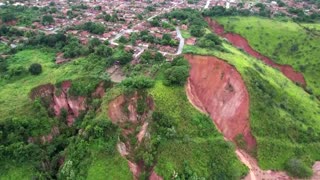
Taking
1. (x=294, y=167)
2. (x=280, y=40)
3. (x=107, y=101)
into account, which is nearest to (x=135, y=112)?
(x=107, y=101)

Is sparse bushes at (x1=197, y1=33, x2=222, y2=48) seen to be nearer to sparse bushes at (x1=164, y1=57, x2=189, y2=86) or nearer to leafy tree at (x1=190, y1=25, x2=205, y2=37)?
leafy tree at (x1=190, y1=25, x2=205, y2=37)

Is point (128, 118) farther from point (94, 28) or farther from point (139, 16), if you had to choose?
point (139, 16)

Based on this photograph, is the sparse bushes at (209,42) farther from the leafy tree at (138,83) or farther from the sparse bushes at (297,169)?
the sparse bushes at (297,169)

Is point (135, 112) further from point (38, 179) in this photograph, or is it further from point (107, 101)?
point (38, 179)

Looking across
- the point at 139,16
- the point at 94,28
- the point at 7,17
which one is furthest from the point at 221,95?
the point at 7,17

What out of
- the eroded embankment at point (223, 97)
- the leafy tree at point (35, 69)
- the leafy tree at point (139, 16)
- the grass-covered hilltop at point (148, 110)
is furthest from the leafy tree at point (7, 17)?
the eroded embankment at point (223, 97)

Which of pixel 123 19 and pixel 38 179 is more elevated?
pixel 123 19
